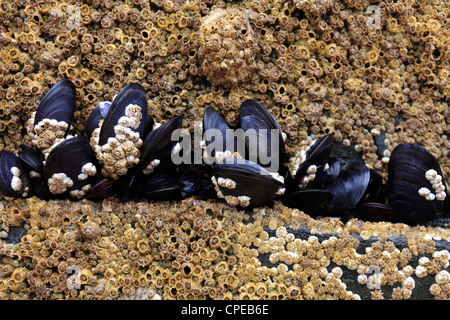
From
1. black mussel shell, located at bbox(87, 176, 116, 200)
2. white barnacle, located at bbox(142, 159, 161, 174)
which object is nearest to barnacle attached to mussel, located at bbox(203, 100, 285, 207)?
white barnacle, located at bbox(142, 159, 161, 174)

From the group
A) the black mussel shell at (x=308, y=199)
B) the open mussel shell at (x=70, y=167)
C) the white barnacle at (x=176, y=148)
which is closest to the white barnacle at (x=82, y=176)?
the open mussel shell at (x=70, y=167)

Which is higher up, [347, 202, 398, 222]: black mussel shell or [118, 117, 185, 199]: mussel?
[118, 117, 185, 199]: mussel

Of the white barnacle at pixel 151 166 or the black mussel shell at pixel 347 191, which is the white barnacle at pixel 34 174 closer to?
the white barnacle at pixel 151 166

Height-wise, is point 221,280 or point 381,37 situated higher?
point 381,37

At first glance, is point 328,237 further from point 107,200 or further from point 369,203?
point 107,200

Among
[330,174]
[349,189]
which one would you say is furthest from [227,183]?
[349,189]

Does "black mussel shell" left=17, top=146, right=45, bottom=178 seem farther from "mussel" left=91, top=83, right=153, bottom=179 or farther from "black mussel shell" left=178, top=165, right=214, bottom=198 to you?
"black mussel shell" left=178, top=165, right=214, bottom=198
